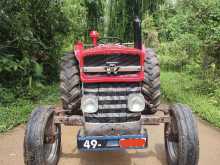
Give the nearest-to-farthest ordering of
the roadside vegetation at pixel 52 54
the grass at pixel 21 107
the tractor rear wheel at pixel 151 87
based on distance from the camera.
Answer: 1. the tractor rear wheel at pixel 151 87
2. the grass at pixel 21 107
3. the roadside vegetation at pixel 52 54

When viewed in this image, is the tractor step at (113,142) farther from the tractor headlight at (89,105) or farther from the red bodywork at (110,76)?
the red bodywork at (110,76)

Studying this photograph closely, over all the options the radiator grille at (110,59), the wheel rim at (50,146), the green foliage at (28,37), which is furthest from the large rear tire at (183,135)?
the green foliage at (28,37)

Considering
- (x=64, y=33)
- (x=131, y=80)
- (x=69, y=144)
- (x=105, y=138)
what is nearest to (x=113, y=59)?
(x=131, y=80)

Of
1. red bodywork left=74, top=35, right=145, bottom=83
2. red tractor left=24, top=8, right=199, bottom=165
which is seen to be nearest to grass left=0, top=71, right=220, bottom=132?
red tractor left=24, top=8, right=199, bottom=165

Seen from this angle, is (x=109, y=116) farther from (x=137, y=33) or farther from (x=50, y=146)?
(x=137, y=33)

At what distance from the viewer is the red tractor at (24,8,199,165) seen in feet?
16.1

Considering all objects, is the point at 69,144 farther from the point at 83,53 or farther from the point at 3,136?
the point at 83,53

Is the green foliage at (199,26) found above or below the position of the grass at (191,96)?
above

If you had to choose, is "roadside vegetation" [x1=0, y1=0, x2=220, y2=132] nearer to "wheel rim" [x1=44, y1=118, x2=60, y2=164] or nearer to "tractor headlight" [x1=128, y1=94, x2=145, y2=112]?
"wheel rim" [x1=44, y1=118, x2=60, y2=164]

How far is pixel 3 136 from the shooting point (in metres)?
7.34

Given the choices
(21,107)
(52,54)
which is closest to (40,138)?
(21,107)

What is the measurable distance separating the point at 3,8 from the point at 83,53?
5.22m

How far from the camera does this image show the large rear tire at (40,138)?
4848 mm

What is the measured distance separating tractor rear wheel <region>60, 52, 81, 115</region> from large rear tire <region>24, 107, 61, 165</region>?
0.38m
